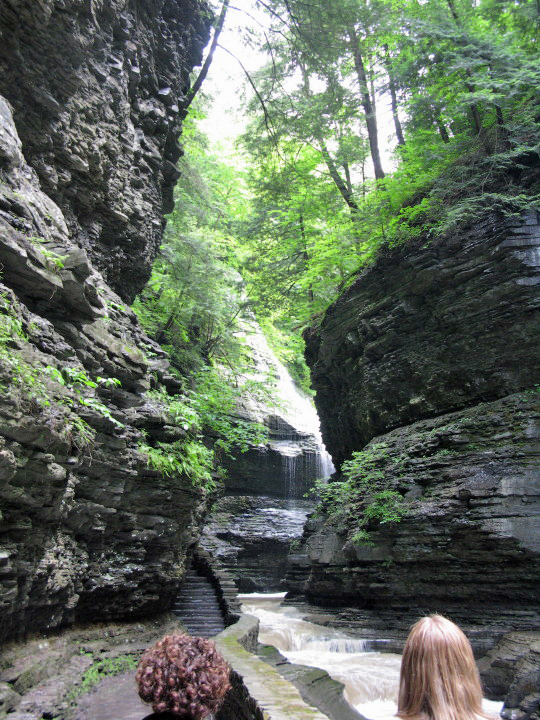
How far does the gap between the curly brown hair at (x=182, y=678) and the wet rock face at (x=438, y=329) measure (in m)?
12.2

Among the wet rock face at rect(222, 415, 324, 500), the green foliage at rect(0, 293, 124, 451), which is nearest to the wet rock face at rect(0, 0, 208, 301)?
the green foliage at rect(0, 293, 124, 451)

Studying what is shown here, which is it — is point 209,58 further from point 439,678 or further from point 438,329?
point 439,678

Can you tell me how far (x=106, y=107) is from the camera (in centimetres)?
1022

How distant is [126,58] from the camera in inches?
433

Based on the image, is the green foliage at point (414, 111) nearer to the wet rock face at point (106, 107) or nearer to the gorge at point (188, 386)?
the gorge at point (188, 386)

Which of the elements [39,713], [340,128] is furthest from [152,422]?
[340,128]

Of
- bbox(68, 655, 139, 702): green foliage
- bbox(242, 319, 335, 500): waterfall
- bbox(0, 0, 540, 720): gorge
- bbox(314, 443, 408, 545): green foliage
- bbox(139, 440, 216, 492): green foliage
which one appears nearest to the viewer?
bbox(0, 0, 540, 720): gorge

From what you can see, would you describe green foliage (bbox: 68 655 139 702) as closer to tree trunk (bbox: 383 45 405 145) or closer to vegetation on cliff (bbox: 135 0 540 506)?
vegetation on cliff (bbox: 135 0 540 506)

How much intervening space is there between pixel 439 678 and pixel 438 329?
43.6 ft

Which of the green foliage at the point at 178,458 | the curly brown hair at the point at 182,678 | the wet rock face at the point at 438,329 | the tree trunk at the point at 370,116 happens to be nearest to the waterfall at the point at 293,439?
the wet rock face at the point at 438,329

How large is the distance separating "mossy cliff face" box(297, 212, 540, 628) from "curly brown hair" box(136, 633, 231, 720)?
997 centimetres

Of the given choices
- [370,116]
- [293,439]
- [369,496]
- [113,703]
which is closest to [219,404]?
[369,496]

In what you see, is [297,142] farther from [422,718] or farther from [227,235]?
[422,718]

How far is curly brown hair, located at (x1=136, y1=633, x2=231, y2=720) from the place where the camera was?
1.82 metres
